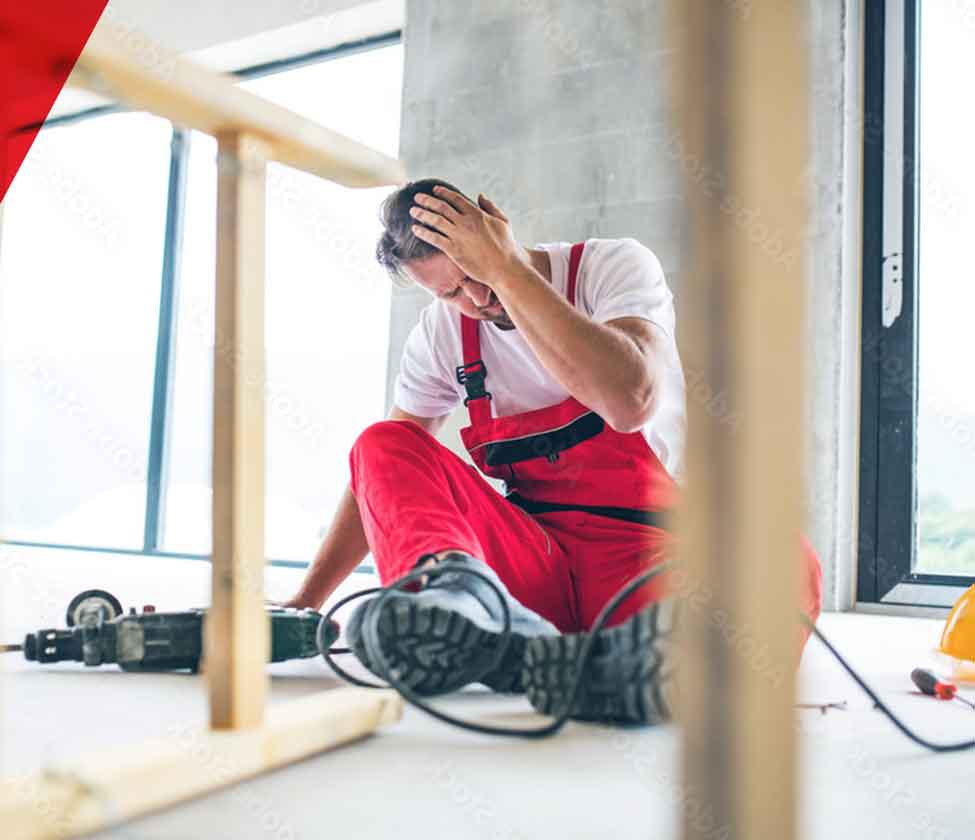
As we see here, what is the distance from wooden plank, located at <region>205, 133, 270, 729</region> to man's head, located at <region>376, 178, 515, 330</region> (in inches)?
18.9

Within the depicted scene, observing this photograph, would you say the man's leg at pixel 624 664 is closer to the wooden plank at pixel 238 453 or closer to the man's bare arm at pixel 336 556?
the wooden plank at pixel 238 453

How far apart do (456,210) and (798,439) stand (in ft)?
3.34

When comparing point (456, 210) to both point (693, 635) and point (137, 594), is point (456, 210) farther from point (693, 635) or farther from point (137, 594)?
point (137, 594)

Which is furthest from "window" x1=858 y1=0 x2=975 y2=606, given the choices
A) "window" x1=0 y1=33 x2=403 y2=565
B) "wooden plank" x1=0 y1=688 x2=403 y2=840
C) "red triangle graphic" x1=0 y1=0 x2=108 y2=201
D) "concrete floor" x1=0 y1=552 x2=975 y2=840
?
"red triangle graphic" x1=0 y1=0 x2=108 y2=201

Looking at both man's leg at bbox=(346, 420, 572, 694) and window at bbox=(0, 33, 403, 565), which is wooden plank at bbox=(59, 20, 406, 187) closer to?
man's leg at bbox=(346, 420, 572, 694)

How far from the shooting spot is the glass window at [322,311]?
3244 mm

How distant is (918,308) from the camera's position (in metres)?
2.37

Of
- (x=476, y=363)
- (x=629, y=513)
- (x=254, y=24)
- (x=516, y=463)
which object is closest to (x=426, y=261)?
(x=476, y=363)

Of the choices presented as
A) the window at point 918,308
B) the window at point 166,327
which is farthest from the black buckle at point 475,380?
the window at point 166,327

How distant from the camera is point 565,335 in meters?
1.17

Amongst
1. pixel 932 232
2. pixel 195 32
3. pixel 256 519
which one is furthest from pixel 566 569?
pixel 195 32

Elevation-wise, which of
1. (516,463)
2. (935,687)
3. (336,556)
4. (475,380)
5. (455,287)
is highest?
(455,287)

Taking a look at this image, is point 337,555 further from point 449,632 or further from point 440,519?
point 449,632

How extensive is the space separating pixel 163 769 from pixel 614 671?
391 millimetres
